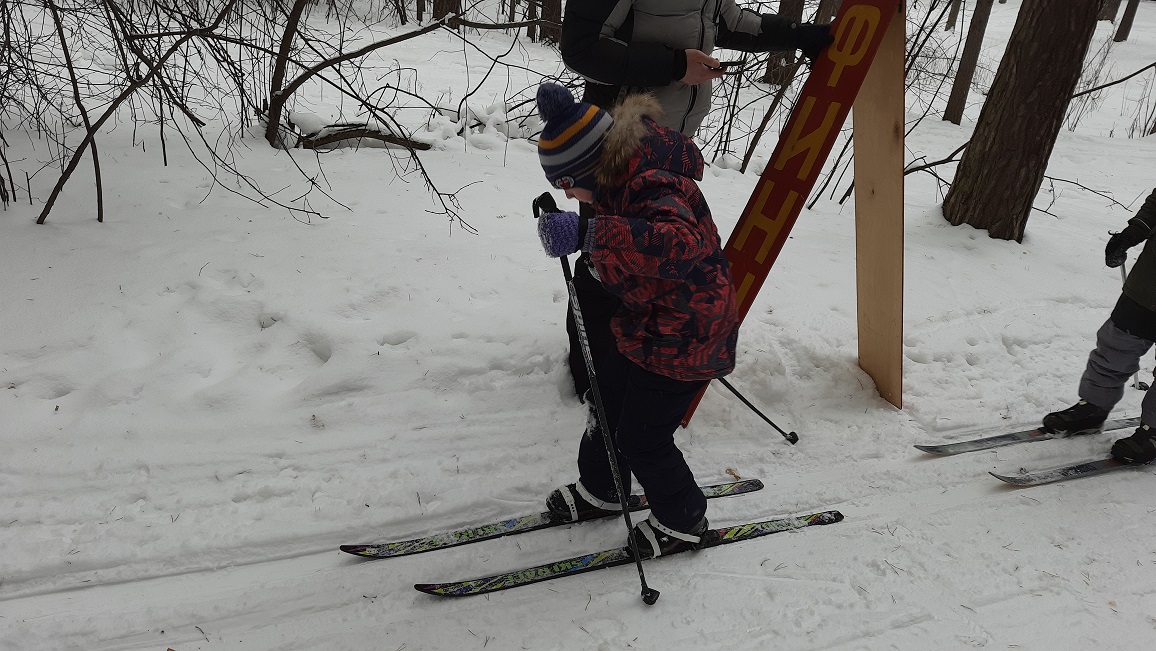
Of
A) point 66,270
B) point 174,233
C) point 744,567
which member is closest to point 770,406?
point 744,567

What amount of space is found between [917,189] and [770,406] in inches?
180

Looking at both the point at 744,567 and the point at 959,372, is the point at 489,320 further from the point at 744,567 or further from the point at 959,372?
the point at 959,372

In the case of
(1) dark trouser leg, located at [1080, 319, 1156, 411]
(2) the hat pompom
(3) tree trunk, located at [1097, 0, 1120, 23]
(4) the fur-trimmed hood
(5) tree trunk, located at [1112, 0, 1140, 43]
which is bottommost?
(1) dark trouser leg, located at [1080, 319, 1156, 411]

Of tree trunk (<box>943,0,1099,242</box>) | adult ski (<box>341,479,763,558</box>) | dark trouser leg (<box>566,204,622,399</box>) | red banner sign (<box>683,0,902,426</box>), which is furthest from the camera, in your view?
tree trunk (<box>943,0,1099,242</box>)

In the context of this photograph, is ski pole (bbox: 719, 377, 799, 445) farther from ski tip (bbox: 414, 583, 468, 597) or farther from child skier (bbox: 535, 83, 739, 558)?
ski tip (bbox: 414, 583, 468, 597)

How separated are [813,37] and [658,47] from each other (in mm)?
832

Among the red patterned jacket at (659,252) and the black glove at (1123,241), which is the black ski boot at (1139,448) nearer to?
the black glove at (1123,241)

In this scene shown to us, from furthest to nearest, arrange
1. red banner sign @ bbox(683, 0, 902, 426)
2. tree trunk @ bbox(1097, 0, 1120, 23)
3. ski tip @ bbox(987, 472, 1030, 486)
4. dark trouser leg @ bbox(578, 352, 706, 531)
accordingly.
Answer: tree trunk @ bbox(1097, 0, 1120, 23), ski tip @ bbox(987, 472, 1030, 486), red banner sign @ bbox(683, 0, 902, 426), dark trouser leg @ bbox(578, 352, 706, 531)

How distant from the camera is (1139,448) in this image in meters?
3.25

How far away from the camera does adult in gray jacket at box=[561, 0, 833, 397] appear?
245cm

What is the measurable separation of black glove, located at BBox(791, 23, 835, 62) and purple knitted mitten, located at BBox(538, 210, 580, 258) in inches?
59.5

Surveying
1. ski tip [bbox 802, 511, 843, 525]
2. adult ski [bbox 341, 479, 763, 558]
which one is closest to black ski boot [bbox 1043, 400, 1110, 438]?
ski tip [bbox 802, 511, 843, 525]

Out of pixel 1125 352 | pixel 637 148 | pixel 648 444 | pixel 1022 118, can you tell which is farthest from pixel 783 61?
pixel 648 444

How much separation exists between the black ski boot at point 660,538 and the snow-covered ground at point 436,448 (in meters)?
0.07
